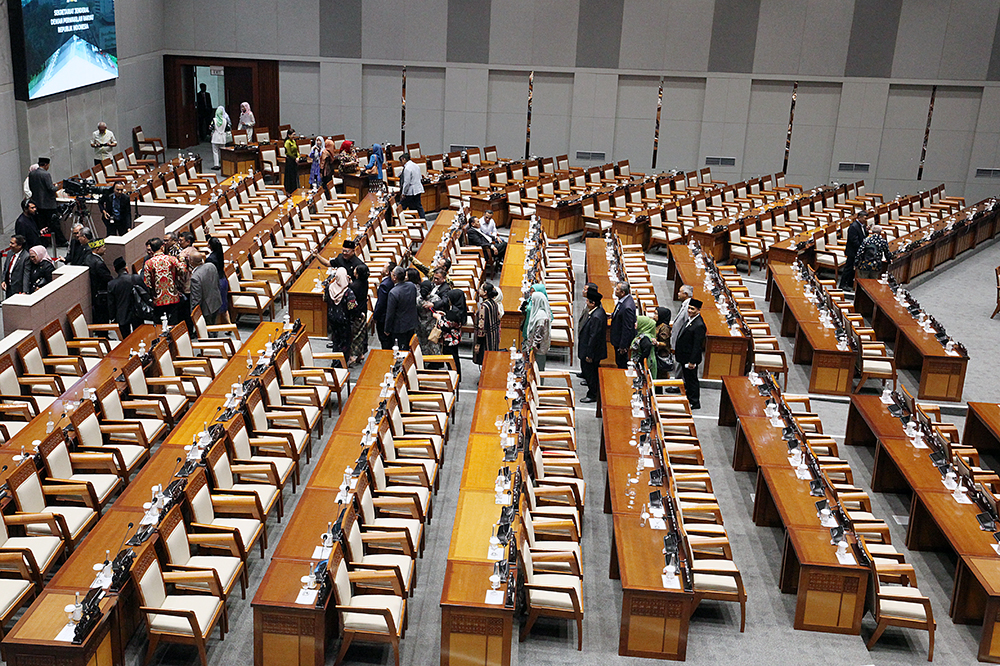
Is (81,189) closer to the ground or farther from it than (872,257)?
farther from it

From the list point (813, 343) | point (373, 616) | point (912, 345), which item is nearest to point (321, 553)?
point (373, 616)

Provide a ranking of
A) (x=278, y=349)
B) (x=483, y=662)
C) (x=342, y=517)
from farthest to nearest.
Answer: (x=278, y=349) < (x=342, y=517) < (x=483, y=662)

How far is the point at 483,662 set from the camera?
658cm

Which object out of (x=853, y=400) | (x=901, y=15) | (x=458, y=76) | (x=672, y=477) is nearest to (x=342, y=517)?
(x=672, y=477)

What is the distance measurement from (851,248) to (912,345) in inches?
157

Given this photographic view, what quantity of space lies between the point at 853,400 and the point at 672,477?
3414 mm

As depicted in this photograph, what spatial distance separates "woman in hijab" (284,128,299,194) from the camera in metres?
18.9

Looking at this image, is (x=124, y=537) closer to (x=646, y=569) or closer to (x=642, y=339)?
(x=646, y=569)

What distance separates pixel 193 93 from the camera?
25.1 metres

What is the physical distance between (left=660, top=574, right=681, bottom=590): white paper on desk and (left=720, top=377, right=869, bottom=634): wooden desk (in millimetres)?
1067

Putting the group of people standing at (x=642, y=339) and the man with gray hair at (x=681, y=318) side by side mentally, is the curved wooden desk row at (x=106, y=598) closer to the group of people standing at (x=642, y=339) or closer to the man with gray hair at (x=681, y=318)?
the group of people standing at (x=642, y=339)

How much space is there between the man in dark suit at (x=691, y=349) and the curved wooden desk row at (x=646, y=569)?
2591 mm

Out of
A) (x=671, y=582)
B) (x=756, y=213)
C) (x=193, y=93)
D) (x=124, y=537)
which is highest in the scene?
(x=193, y=93)

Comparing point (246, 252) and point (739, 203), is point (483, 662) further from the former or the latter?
point (739, 203)
